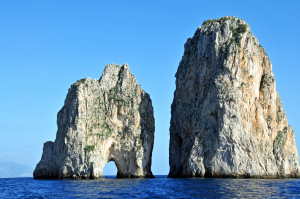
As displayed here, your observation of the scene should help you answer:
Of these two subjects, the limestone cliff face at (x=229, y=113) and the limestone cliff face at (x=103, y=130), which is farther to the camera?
the limestone cliff face at (x=229, y=113)

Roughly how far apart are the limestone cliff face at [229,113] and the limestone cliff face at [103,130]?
9.81 meters

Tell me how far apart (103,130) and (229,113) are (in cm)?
2788

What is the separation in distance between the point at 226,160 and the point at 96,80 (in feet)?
113

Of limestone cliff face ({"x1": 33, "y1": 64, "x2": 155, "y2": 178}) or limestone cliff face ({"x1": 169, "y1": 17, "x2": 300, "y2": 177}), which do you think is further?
limestone cliff face ({"x1": 169, "y1": 17, "x2": 300, "y2": 177})

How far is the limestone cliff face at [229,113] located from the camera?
271ft

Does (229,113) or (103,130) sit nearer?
(229,113)

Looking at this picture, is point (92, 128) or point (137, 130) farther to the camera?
point (137, 130)

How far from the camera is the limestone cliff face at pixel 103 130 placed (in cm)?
8131

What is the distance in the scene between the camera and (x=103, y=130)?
88188 millimetres

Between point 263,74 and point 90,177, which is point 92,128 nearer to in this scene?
point 90,177

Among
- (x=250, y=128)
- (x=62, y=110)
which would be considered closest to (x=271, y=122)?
(x=250, y=128)

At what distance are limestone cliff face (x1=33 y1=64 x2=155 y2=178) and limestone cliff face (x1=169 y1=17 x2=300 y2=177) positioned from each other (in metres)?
9.81

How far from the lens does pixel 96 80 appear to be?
91875 mm

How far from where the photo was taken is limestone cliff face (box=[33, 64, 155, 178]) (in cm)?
8131
